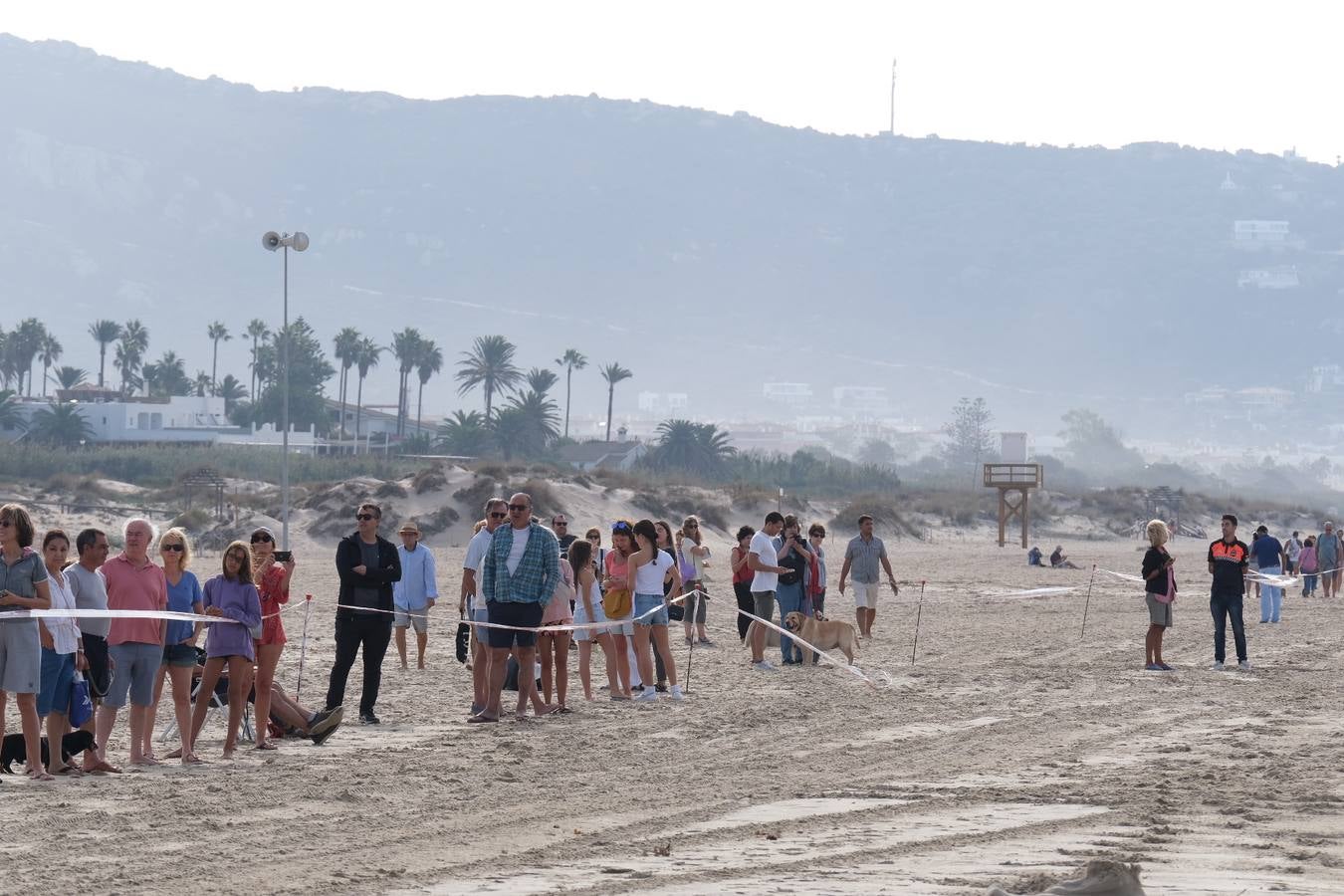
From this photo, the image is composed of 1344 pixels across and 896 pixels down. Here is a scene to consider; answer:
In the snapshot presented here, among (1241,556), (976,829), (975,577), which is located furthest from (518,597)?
(975,577)

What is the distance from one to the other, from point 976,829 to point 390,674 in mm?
8602

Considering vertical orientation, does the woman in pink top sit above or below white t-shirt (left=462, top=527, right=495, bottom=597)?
below

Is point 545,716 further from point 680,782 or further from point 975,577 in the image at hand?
point 975,577

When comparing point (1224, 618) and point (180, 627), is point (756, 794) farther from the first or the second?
point (1224, 618)

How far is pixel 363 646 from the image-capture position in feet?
40.4

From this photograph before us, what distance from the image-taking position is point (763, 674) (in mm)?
15961

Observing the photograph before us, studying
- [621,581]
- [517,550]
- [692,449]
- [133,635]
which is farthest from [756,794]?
[692,449]

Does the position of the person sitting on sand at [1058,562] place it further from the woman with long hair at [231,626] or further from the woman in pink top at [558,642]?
the woman with long hair at [231,626]

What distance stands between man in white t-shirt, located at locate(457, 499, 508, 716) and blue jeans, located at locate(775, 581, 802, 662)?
3.50 meters

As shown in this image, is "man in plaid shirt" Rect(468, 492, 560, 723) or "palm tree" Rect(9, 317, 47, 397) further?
"palm tree" Rect(9, 317, 47, 397)

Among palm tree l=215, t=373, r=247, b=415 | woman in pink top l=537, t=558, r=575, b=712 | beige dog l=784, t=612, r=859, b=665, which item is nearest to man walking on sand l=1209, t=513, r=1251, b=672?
beige dog l=784, t=612, r=859, b=665

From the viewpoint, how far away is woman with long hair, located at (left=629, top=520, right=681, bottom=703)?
45.9ft

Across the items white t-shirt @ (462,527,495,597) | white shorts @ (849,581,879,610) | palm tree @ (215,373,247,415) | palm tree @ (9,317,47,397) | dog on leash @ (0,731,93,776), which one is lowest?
dog on leash @ (0,731,93,776)

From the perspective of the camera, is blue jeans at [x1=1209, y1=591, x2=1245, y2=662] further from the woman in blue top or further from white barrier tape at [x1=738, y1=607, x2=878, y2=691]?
the woman in blue top
